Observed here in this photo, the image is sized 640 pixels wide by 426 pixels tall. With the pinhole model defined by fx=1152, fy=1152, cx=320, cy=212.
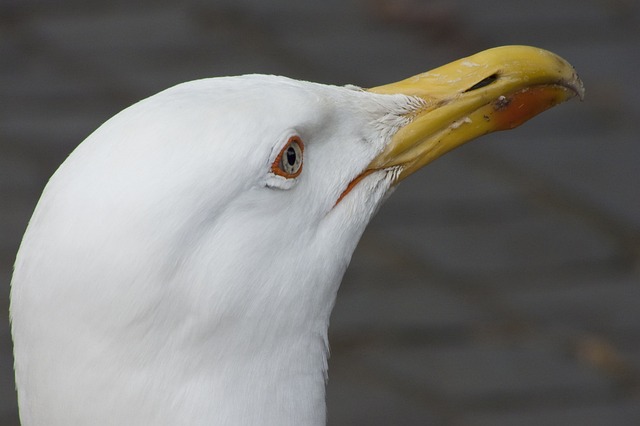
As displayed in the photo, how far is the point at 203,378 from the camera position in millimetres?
1784

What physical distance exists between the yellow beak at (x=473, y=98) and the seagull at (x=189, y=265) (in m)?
0.20

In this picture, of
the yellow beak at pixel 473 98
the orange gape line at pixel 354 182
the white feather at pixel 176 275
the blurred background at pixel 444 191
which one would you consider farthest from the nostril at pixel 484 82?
the blurred background at pixel 444 191

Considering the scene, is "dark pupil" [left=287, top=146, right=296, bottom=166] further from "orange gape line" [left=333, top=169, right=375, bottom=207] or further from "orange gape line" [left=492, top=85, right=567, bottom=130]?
"orange gape line" [left=492, top=85, right=567, bottom=130]

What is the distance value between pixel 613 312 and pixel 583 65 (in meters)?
1.22

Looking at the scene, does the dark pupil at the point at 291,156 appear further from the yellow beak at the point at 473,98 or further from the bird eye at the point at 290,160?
the yellow beak at the point at 473,98

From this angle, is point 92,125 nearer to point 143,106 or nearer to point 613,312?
point 613,312

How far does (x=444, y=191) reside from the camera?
462 centimetres

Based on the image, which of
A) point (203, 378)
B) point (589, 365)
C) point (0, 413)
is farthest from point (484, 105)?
point (0, 413)

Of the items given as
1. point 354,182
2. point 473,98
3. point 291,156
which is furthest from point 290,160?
point 473,98

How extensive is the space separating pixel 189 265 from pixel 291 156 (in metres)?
0.27

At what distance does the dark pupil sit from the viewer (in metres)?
1.91

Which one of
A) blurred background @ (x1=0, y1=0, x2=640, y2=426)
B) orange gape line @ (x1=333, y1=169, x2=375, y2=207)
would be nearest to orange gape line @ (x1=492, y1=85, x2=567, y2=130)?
orange gape line @ (x1=333, y1=169, x2=375, y2=207)

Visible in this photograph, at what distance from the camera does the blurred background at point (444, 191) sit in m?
4.03

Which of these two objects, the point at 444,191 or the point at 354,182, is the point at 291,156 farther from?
the point at 444,191
